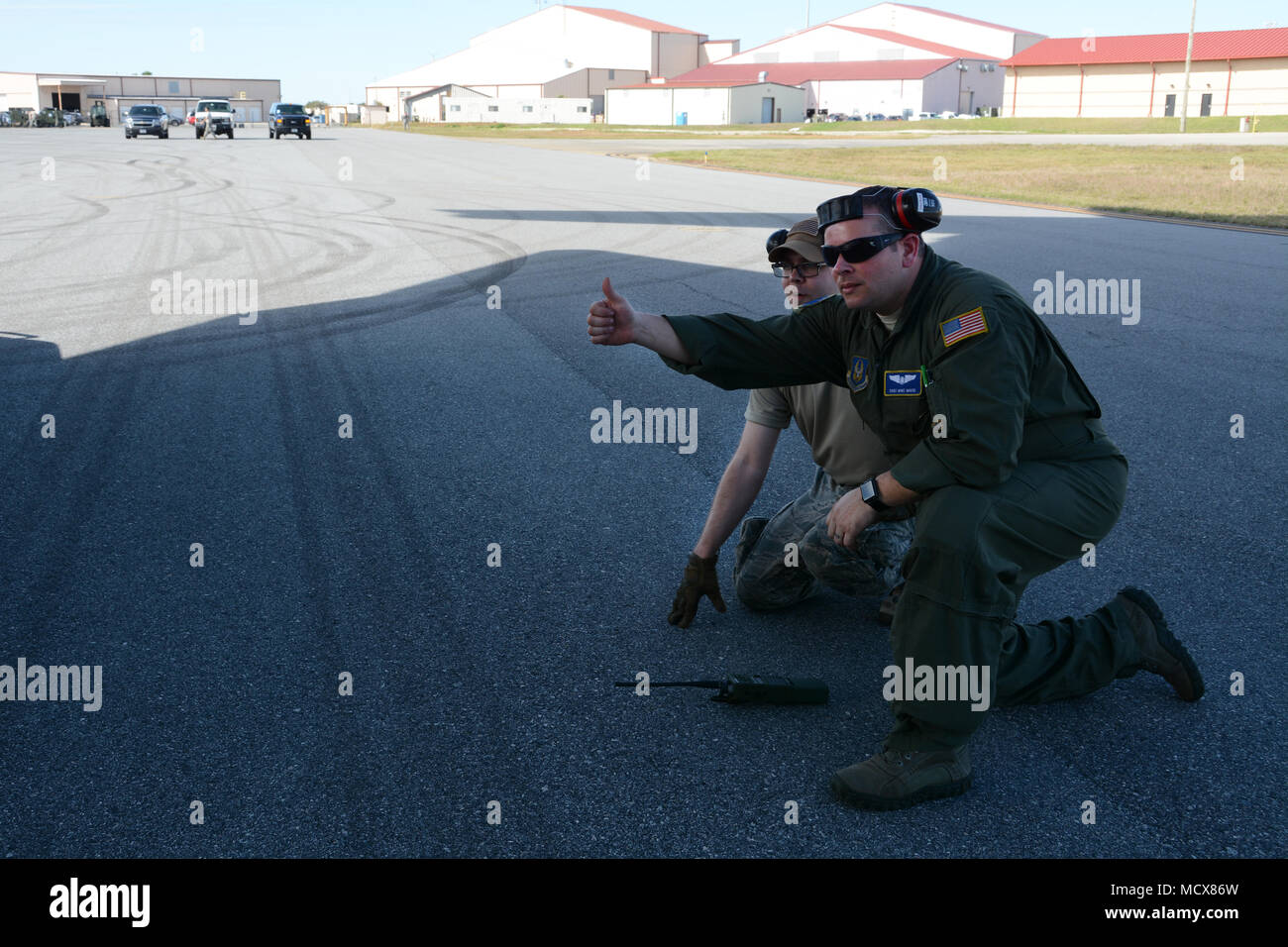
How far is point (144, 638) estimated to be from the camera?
4.19 m

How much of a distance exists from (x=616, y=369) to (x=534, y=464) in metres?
2.33

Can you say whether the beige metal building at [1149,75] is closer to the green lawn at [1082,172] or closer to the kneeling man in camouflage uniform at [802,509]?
the green lawn at [1082,172]

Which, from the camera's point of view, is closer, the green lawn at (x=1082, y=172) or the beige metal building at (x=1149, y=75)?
the green lawn at (x=1082, y=172)

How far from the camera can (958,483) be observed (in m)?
3.19

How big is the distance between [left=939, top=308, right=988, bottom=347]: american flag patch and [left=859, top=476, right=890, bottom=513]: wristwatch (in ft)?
1.55

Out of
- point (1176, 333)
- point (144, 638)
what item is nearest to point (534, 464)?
point (144, 638)

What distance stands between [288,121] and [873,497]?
6013cm

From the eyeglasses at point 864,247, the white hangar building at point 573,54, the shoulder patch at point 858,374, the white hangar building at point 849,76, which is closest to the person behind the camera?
the eyeglasses at point 864,247

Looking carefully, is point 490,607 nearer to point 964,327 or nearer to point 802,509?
point 802,509

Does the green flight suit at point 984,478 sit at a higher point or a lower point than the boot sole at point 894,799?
higher

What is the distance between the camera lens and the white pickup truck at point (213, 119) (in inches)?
2147

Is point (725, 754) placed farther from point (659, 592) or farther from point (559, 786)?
point (659, 592)

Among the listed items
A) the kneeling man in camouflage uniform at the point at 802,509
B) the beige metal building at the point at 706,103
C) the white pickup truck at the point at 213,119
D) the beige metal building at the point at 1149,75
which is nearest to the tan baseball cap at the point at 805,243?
the kneeling man in camouflage uniform at the point at 802,509

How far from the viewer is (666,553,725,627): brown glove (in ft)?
14.0
